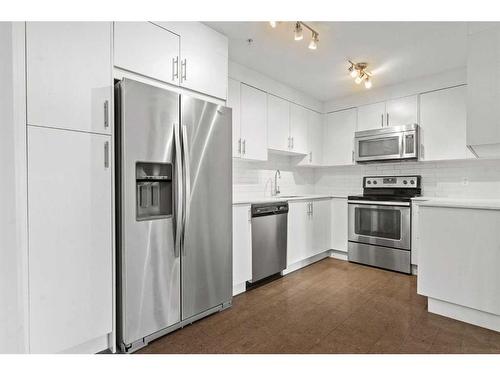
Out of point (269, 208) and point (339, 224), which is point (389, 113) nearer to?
point (339, 224)

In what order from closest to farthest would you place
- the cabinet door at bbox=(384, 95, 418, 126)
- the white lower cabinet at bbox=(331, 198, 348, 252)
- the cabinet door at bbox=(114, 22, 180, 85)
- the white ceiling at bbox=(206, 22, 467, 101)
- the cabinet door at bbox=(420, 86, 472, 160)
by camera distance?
1. the cabinet door at bbox=(114, 22, 180, 85)
2. the white ceiling at bbox=(206, 22, 467, 101)
3. the cabinet door at bbox=(420, 86, 472, 160)
4. the cabinet door at bbox=(384, 95, 418, 126)
5. the white lower cabinet at bbox=(331, 198, 348, 252)

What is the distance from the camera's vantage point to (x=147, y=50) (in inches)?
80.1

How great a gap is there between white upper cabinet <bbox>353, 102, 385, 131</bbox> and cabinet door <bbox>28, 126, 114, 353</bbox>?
3.55m

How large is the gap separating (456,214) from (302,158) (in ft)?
7.67

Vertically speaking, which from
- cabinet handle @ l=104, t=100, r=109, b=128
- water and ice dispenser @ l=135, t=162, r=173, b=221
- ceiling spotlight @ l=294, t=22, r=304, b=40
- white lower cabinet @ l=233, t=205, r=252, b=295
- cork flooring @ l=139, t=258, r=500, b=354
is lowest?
cork flooring @ l=139, t=258, r=500, b=354

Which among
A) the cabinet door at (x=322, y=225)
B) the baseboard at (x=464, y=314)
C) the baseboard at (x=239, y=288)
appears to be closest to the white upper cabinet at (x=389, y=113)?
the cabinet door at (x=322, y=225)

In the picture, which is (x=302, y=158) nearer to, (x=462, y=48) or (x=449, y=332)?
(x=462, y=48)

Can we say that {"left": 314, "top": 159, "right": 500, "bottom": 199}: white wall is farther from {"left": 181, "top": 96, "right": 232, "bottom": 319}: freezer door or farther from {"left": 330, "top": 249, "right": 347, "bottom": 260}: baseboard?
{"left": 181, "top": 96, "right": 232, "bottom": 319}: freezer door

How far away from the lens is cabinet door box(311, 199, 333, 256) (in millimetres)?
3998

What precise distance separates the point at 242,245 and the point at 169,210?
1020 millimetres

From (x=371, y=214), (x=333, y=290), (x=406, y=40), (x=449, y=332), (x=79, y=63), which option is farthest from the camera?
(x=371, y=214)

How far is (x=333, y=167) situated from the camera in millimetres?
4828

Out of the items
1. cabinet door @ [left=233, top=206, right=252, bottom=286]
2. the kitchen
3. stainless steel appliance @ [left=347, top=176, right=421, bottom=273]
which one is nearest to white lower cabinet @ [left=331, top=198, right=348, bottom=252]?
stainless steel appliance @ [left=347, top=176, right=421, bottom=273]
